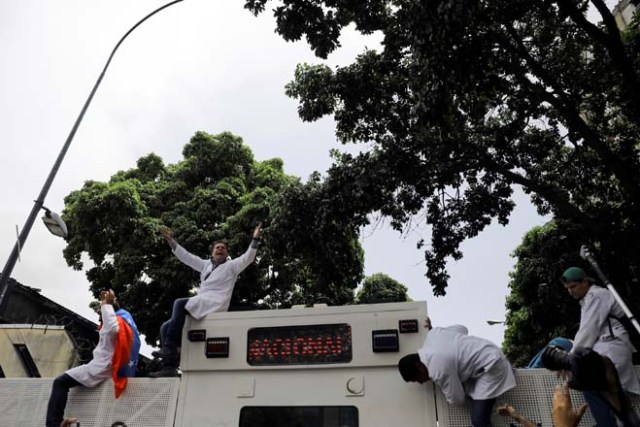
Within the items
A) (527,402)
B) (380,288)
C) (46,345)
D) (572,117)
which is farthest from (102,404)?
(380,288)

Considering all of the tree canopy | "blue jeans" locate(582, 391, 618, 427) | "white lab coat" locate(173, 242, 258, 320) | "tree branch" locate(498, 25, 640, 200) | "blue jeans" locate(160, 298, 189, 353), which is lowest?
"blue jeans" locate(582, 391, 618, 427)

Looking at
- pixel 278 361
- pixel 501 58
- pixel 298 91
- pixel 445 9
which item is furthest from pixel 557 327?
pixel 278 361

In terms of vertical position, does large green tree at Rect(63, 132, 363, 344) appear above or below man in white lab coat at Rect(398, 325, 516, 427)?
above

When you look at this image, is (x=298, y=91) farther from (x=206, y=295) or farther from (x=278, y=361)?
(x=278, y=361)

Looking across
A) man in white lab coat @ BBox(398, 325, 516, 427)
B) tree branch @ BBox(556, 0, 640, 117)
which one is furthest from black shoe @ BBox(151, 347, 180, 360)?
tree branch @ BBox(556, 0, 640, 117)

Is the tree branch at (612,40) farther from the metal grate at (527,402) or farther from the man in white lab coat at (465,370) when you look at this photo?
the man in white lab coat at (465,370)

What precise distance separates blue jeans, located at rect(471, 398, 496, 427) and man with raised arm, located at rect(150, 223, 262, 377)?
2.30 m

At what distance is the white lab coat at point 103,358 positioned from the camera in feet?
12.7

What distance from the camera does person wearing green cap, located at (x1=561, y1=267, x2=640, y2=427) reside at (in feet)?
9.14

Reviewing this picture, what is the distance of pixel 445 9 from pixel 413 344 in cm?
359

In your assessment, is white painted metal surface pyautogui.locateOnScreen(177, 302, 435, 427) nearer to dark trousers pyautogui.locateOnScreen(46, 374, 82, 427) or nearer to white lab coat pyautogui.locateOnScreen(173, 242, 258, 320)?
white lab coat pyautogui.locateOnScreen(173, 242, 258, 320)

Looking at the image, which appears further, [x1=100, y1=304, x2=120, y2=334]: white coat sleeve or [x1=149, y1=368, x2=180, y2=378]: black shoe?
[x1=100, y1=304, x2=120, y2=334]: white coat sleeve

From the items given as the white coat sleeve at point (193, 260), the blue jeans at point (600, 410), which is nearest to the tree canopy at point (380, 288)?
the white coat sleeve at point (193, 260)

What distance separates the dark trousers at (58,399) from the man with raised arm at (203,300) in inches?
26.8
